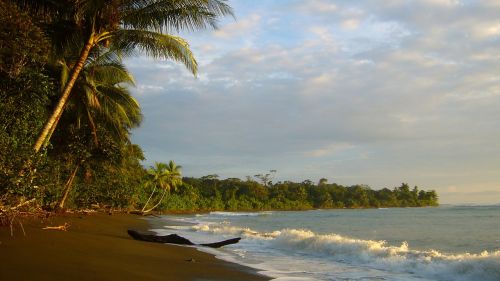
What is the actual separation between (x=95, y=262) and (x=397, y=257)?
844 centimetres

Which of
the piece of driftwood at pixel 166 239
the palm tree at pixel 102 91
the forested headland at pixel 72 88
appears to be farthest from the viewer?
the palm tree at pixel 102 91

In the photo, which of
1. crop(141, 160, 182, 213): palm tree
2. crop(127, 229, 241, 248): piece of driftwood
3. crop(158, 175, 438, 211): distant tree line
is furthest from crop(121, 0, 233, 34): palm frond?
crop(158, 175, 438, 211): distant tree line

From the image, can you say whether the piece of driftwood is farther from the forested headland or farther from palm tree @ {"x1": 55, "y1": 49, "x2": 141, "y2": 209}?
palm tree @ {"x1": 55, "y1": 49, "x2": 141, "y2": 209}

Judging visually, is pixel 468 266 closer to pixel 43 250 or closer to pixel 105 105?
pixel 43 250

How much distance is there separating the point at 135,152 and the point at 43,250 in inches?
1051

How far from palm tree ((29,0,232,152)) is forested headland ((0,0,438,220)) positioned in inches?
1.0

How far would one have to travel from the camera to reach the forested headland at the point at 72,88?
28.4 ft

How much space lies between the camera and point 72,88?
16.0 m

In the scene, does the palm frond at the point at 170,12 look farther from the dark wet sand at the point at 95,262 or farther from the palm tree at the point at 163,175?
the palm tree at the point at 163,175

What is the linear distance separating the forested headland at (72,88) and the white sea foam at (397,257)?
747cm

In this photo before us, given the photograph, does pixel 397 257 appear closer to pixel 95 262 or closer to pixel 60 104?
pixel 95 262

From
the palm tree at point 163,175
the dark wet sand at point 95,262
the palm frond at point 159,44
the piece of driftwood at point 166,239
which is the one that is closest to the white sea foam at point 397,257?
the piece of driftwood at point 166,239

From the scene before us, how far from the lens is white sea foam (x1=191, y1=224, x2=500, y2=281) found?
1038 cm

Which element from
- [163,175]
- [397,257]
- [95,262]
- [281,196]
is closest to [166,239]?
[95,262]
